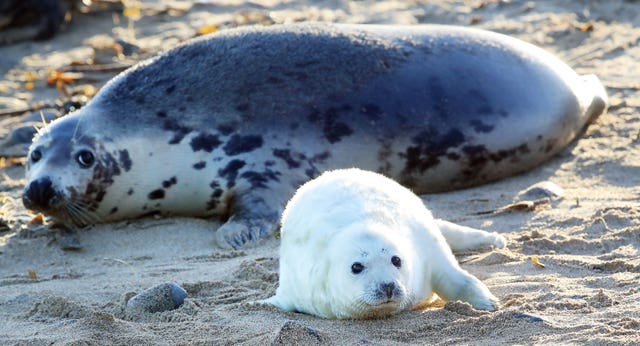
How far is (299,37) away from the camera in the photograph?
6.22 m

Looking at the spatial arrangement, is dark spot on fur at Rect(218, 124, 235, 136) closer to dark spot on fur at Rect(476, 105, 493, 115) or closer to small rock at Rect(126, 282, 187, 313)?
dark spot on fur at Rect(476, 105, 493, 115)

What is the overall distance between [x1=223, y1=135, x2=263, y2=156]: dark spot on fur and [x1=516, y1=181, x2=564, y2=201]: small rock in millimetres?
1281

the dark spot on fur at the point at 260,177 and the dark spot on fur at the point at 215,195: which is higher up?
the dark spot on fur at the point at 260,177

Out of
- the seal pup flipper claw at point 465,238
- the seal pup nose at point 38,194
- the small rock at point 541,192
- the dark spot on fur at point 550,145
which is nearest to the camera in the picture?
the seal pup flipper claw at point 465,238

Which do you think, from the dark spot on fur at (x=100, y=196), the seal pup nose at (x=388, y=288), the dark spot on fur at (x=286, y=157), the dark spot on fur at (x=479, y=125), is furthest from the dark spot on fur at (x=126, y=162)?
the seal pup nose at (x=388, y=288)

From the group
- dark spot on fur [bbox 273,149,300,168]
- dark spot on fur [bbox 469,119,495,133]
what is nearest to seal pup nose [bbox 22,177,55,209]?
dark spot on fur [bbox 273,149,300,168]

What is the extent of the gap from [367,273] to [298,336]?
28 centimetres

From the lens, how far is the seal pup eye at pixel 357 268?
3.47 m

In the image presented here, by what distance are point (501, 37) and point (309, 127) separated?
1361mm

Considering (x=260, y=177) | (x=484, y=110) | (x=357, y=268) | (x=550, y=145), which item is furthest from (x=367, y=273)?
(x=550, y=145)

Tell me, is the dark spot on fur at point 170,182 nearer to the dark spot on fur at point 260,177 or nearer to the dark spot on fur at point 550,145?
the dark spot on fur at point 260,177

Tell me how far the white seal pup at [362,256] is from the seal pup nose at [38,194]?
1962 mm

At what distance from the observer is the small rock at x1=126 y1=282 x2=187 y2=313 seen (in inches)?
159

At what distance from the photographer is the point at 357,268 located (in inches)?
137
